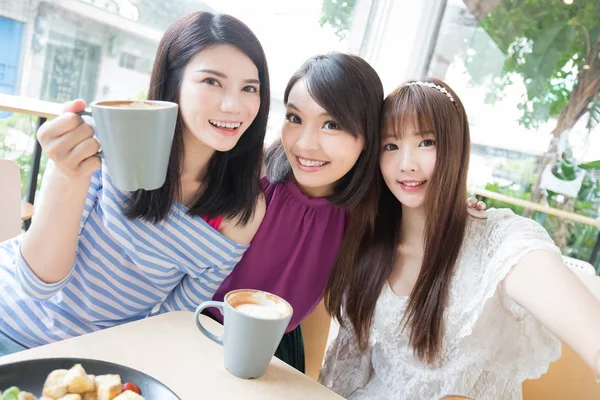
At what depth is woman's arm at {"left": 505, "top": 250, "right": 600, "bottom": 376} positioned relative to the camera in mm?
779

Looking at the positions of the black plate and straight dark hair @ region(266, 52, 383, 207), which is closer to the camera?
the black plate

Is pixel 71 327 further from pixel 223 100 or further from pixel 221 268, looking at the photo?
pixel 223 100

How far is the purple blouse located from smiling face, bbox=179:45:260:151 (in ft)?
0.93

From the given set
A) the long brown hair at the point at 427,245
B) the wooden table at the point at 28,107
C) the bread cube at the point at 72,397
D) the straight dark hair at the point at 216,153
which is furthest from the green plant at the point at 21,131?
the bread cube at the point at 72,397

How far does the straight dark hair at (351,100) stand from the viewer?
1.12 meters

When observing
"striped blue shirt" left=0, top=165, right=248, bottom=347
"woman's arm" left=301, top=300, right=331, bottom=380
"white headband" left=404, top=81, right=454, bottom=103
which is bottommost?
"woman's arm" left=301, top=300, right=331, bottom=380

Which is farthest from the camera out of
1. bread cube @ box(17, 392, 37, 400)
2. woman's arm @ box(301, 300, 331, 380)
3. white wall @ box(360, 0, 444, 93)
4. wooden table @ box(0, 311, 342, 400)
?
white wall @ box(360, 0, 444, 93)

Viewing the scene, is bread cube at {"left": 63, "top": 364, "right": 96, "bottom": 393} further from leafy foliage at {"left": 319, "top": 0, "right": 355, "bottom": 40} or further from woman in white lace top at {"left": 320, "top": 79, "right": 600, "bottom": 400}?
leafy foliage at {"left": 319, "top": 0, "right": 355, "bottom": 40}

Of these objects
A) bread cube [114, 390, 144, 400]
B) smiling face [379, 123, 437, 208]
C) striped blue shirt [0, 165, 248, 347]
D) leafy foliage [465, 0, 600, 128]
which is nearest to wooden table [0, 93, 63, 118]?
striped blue shirt [0, 165, 248, 347]

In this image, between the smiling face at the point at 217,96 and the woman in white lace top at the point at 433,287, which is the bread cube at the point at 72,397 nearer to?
the smiling face at the point at 217,96

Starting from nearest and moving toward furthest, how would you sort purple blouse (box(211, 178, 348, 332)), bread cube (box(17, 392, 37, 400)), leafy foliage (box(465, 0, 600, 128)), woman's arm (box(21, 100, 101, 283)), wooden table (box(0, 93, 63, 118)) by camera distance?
1. bread cube (box(17, 392, 37, 400))
2. woman's arm (box(21, 100, 101, 283))
3. purple blouse (box(211, 178, 348, 332))
4. wooden table (box(0, 93, 63, 118))
5. leafy foliage (box(465, 0, 600, 128))

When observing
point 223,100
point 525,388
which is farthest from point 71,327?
point 525,388

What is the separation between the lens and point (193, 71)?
1.03 meters

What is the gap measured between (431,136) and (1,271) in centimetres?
102
